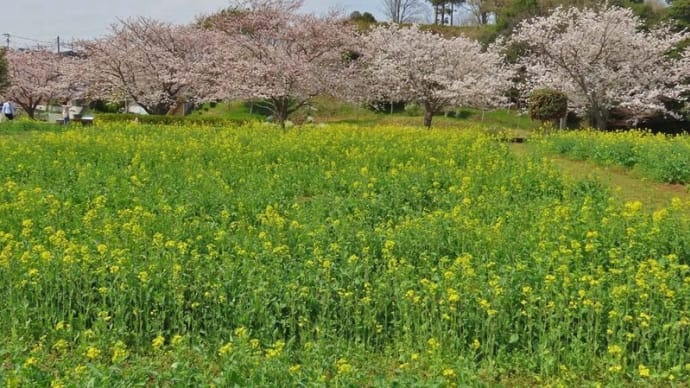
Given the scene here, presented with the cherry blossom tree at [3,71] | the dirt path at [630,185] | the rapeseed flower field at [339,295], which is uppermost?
the cherry blossom tree at [3,71]

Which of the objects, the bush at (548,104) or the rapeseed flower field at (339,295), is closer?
the rapeseed flower field at (339,295)

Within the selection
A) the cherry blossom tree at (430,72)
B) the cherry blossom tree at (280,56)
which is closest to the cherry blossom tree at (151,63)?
the cherry blossom tree at (280,56)

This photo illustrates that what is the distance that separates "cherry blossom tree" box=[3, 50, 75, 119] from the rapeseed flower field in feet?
97.0

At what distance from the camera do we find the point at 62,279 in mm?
4465

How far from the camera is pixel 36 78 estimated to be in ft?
110

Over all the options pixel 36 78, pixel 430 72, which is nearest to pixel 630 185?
pixel 430 72

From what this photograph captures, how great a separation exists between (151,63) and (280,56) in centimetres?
781

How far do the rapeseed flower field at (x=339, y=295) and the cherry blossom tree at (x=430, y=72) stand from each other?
2040cm

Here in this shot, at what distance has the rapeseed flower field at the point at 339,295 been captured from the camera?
360 centimetres

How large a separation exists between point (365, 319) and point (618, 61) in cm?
2521

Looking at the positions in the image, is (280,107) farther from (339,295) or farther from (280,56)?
(339,295)

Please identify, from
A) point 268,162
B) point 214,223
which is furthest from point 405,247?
point 268,162

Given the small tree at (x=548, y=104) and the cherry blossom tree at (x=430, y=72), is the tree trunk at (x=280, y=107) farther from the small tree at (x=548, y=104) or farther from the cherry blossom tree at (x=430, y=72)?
the small tree at (x=548, y=104)

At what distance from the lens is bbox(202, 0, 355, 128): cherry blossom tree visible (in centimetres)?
2390
